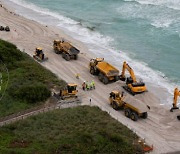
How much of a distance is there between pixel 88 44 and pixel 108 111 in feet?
71.9

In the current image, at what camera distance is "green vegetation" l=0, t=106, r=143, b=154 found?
3189 cm

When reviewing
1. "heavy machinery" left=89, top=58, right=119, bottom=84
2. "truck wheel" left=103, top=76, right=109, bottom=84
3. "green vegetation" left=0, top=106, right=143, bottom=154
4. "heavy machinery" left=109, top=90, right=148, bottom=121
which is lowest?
"green vegetation" left=0, top=106, right=143, bottom=154

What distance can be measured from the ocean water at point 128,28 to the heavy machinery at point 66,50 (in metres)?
5.05

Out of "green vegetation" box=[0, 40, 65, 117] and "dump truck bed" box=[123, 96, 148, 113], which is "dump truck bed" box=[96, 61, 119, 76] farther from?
"dump truck bed" box=[123, 96, 148, 113]

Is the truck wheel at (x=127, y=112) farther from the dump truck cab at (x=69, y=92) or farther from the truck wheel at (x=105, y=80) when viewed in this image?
the truck wheel at (x=105, y=80)

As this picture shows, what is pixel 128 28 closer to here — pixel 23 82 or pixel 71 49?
pixel 71 49

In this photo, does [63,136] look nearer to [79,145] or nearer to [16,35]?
[79,145]

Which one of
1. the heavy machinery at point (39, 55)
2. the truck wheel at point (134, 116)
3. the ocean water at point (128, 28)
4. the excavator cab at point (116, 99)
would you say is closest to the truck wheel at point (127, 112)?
the truck wheel at point (134, 116)

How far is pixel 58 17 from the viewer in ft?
241

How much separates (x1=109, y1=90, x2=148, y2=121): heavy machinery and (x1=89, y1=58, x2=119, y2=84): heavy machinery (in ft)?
16.7

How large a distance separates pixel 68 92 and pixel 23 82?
4935 millimetres

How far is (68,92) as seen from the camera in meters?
42.2

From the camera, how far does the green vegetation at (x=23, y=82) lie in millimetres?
39950

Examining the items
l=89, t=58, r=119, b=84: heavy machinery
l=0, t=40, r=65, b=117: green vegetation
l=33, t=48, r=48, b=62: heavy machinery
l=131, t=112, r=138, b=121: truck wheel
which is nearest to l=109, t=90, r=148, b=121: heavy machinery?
l=131, t=112, r=138, b=121: truck wheel
